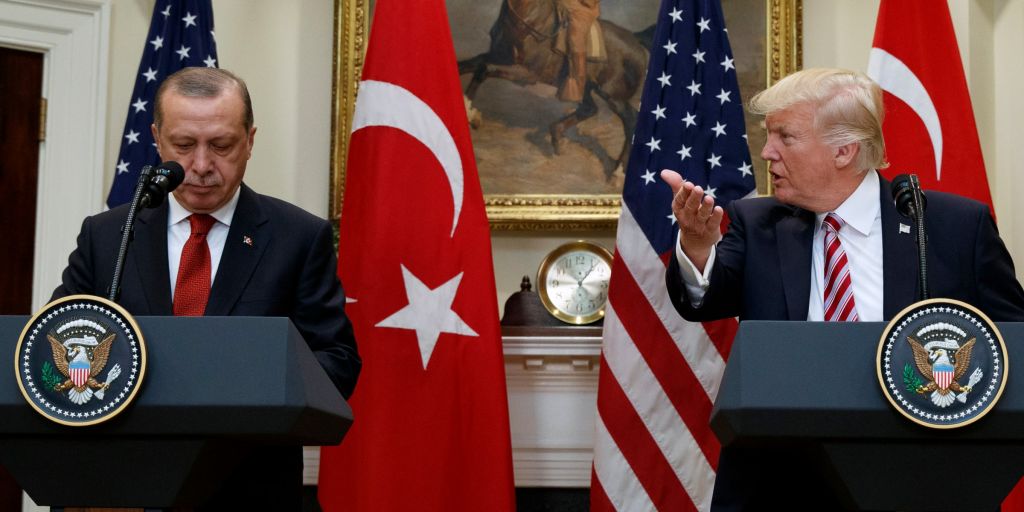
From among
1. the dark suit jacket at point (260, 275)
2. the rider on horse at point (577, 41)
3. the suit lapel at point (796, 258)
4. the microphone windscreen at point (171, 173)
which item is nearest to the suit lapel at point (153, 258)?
the dark suit jacket at point (260, 275)

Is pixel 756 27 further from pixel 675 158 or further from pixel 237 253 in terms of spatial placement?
pixel 237 253

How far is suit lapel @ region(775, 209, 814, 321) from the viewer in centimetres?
245

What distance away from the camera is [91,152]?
4715mm

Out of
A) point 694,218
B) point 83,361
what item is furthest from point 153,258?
point 694,218

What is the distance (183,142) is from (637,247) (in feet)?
6.66

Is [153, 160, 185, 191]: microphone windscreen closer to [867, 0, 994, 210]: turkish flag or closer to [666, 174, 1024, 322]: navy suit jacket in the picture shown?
[666, 174, 1024, 322]: navy suit jacket

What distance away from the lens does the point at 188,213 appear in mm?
2473

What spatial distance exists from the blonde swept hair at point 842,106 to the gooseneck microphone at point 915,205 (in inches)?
15.5

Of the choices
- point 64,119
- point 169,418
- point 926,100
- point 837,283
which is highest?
point 926,100

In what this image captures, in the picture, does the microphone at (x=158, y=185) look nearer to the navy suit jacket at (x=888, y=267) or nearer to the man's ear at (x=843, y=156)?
the navy suit jacket at (x=888, y=267)

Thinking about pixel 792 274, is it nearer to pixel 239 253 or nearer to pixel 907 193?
pixel 907 193

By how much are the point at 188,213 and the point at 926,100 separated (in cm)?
284

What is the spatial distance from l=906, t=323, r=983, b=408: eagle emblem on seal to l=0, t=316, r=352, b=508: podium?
37.7 inches

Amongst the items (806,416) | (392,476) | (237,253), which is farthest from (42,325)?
(392,476)
